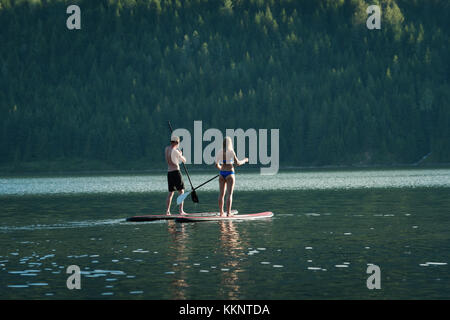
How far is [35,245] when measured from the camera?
1016 inches

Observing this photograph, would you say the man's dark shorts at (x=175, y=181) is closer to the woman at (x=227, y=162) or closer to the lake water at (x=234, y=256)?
the lake water at (x=234, y=256)

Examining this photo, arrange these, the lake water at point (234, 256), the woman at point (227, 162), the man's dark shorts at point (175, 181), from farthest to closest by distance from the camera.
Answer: the man's dark shorts at point (175, 181), the woman at point (227, 162), the lake water at point (234, 256)

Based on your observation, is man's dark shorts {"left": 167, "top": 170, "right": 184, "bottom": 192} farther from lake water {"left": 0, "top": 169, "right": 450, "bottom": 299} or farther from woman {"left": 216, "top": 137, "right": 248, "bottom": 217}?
woman {"left": 216, "top": 137, "right": 248, "bottom": 217}

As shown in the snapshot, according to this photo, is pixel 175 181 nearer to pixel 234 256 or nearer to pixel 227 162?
pixel 227 162

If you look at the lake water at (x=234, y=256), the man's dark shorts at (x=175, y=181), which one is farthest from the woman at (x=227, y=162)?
the man's dark shorts at (x=175, y=181)

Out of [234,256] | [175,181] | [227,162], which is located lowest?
[234,256]

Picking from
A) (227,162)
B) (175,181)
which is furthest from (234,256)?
(175,181)

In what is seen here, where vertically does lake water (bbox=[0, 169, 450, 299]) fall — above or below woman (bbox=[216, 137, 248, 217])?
below

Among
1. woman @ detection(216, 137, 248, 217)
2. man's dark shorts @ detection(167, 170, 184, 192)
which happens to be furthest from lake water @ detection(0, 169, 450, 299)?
woman @ detection(216, 137, 248, 217)

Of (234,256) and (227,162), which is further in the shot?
(227,162)

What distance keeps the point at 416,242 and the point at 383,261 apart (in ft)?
14.4

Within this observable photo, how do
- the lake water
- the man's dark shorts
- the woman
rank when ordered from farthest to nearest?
the man's dark shorts
the woman
the lake water
